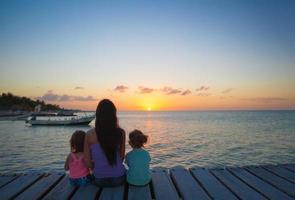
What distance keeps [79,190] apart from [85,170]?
46cm

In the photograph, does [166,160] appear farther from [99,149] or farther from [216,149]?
[99,149]

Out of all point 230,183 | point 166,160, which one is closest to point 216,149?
point 166,160

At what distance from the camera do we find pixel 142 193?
16.2ft

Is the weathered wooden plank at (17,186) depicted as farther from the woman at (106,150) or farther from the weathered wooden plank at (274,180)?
the weathered wooden plank at (274,180)

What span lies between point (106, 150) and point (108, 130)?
39cm

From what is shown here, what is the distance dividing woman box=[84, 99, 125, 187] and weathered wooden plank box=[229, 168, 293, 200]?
102 inches

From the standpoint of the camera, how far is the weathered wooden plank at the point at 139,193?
186 inches

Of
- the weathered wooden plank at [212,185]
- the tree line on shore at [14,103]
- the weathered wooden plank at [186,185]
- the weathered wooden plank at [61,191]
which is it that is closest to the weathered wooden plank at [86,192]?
the weathered wooden plank at [61,191]

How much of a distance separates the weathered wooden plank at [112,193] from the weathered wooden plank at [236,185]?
2.06 metres

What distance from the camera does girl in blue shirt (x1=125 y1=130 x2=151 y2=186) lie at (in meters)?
5.30

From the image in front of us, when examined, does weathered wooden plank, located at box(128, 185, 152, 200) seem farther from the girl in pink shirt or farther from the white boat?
the white boat

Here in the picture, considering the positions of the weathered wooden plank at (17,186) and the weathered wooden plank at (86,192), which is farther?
the weathered wooden plank at (17,186)

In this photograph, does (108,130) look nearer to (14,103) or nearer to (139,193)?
(139,193)

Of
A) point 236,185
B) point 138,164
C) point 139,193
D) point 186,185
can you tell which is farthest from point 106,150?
point 236,185
